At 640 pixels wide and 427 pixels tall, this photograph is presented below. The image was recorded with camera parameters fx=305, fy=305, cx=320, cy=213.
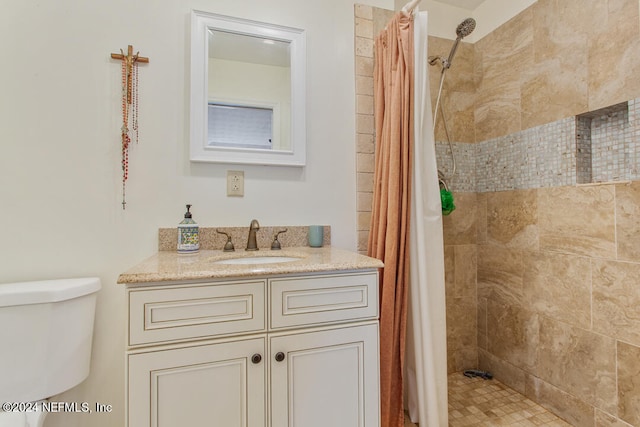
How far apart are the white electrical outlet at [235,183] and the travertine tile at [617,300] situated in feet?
5.38

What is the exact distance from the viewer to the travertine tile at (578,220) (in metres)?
1.31

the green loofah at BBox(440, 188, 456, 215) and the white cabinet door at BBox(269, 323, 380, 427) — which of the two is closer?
the white cabinet door at BBox(269, 323, 380, 427)

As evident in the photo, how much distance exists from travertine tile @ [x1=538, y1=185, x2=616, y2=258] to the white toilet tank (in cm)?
211

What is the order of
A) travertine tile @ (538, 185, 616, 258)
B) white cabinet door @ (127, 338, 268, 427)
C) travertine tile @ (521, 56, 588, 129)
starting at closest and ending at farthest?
1. white cabinet door @ (127, 338, 268, 427)
2. travertine tile @ (538, 185, 616, 258)
3. travertine tile @ (521, 56, 588, 129)

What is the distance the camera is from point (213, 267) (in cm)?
99

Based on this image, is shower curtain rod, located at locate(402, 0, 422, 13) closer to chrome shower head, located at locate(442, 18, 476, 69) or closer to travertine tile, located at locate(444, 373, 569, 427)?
chrome shower head, located at locate(442, 18, 476, 69)

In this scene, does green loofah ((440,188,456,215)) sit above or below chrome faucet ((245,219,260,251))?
above

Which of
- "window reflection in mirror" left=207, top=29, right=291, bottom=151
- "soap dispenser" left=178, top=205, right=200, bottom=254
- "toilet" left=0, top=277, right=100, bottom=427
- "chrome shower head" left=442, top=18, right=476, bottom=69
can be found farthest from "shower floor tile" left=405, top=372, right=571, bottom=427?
"chrome shower head" left=442, top=18, right=476, bottom=69

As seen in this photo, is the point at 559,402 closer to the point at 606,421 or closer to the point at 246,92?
the point at 606,421

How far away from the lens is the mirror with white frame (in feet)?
4.61

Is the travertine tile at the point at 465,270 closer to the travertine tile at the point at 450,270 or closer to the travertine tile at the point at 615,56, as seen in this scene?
the travertine tile at the point at 450,270

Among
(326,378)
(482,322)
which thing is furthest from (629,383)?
(326,378)

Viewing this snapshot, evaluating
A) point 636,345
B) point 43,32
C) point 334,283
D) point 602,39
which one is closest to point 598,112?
point 602,39

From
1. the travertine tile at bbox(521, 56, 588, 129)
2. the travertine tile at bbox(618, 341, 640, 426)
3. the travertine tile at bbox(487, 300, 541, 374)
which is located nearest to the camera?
the travertine tile at bbox(618, 341, 640, 426)
